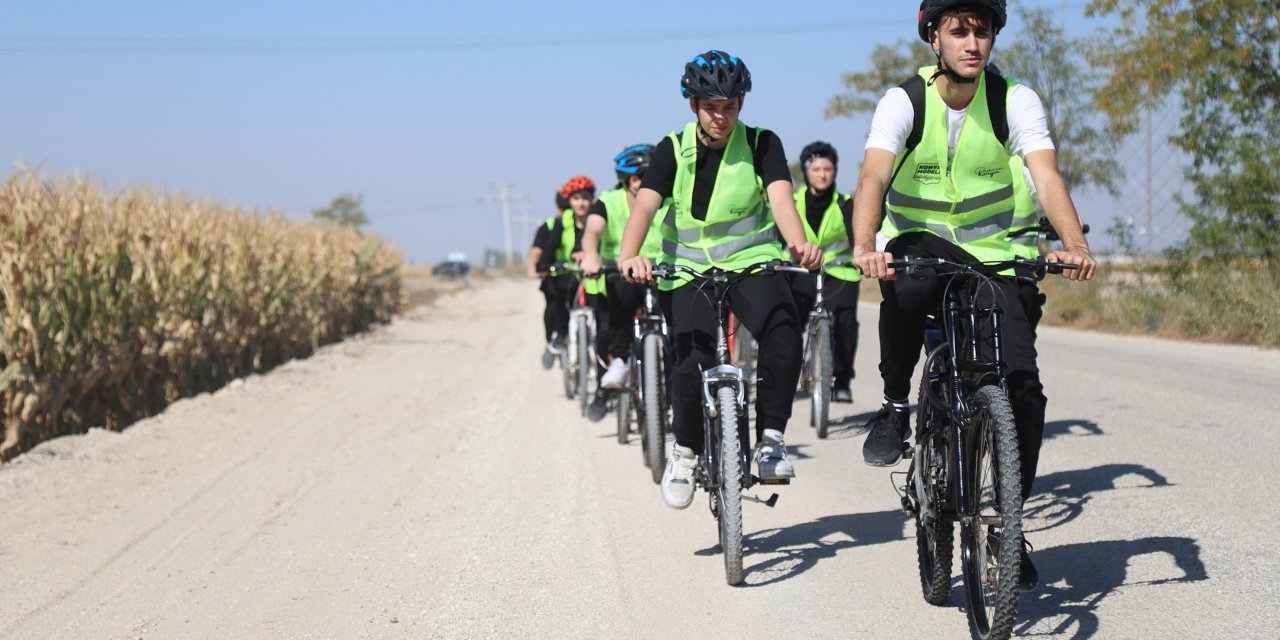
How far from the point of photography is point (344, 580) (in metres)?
5.96

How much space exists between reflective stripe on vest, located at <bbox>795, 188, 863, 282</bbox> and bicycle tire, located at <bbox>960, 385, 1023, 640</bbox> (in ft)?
20.1

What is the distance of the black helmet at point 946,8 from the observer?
4.73 m

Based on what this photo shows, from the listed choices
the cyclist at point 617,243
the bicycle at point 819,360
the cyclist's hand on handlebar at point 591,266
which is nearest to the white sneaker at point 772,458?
the cyclist's hand on handlebar at point 591,266

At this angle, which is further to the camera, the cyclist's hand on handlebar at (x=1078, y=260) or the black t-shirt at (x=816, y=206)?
the black t-shirt at (x=816, y=206)

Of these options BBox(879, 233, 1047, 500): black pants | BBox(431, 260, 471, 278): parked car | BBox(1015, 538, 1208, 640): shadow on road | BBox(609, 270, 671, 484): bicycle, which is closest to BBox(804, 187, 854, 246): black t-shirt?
BBox(609, 270, 671, 484): bicycle

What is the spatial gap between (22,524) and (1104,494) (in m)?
5.98

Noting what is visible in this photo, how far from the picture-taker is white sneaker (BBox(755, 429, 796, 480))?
225 inches

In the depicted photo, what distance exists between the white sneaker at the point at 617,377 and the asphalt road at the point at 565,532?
457 mm

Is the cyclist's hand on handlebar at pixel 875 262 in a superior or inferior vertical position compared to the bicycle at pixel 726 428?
superior

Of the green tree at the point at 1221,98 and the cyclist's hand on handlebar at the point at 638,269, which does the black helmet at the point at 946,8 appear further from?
the green tree at the point at 1221,98

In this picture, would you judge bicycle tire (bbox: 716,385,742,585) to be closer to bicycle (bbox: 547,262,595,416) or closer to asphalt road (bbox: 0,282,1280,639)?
asphalt road (bbox: 0,282,1280,639)

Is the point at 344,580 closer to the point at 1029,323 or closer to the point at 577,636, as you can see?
the point at 577,636

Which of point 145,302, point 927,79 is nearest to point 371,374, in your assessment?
point 145,302

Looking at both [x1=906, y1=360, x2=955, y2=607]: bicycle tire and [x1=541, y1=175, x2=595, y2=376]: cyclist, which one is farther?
[x1=541, y1=175, x2=595, y2=376]: cyclist
